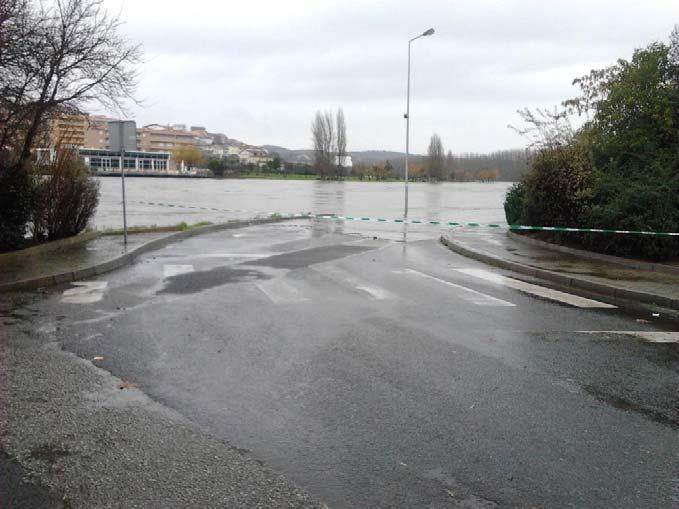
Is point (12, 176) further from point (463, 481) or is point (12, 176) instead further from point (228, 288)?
point (463, 481)

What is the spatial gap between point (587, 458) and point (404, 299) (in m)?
5.01

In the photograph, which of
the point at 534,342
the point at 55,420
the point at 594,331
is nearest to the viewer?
the point at 55,420

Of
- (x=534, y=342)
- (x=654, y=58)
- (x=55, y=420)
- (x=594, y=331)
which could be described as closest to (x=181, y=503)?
(x=55, y=420)

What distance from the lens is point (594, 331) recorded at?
23.6 feet

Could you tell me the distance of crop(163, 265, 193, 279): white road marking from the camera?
10.7 meters

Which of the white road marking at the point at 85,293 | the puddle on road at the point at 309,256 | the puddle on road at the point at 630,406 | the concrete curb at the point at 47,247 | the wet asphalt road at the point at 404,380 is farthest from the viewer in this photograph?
Answer: the puddle on road at the point at 309,256

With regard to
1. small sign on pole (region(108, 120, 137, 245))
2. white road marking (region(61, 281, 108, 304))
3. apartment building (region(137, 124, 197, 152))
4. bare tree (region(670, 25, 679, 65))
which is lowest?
white road marking (region(61, 281, 108, 304))

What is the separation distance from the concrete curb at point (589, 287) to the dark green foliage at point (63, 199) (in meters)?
9.57

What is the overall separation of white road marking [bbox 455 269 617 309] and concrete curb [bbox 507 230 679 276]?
2.73 m

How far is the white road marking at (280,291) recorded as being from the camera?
8547 millimetres

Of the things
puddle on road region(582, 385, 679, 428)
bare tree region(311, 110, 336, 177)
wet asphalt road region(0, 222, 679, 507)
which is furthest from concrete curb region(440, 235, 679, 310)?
bare tree region(311, 110, 336, 177)

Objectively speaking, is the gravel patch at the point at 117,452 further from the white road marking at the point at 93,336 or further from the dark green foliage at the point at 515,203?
the dark green foliage at the point at 515,203

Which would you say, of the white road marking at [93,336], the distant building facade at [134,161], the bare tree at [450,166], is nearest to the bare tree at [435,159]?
the bare tree at [450,166]

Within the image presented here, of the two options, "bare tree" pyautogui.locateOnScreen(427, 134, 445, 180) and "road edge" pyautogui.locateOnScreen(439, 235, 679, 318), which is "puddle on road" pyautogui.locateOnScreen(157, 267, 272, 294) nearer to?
"road edge" pyautogui.locateOnScreen(439, 235, 679, 318)
